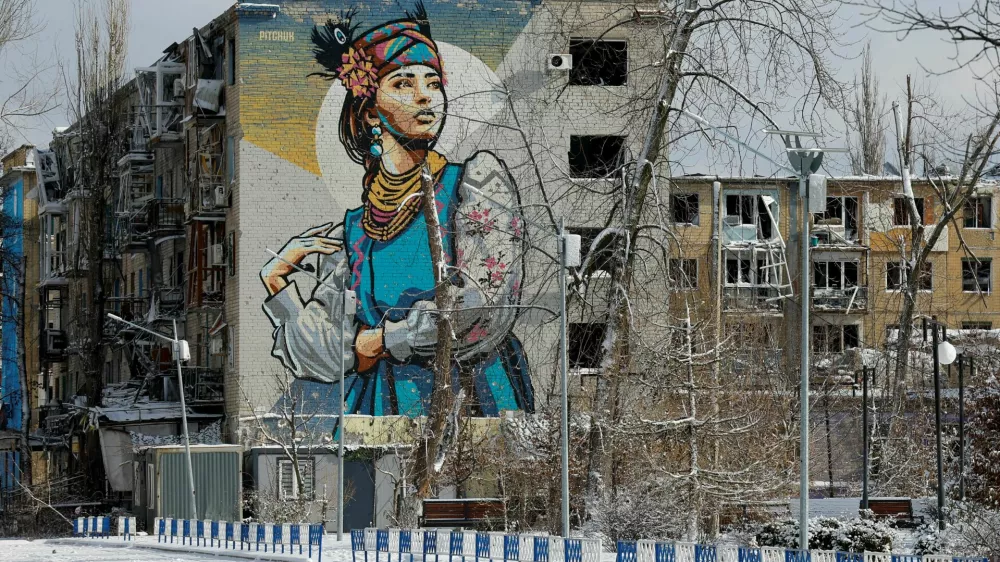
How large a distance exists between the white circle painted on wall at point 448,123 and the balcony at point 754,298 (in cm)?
1326

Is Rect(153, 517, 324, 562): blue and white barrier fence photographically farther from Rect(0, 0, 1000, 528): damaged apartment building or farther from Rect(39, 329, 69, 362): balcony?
Rect(39, 329, 69, 362): balcony

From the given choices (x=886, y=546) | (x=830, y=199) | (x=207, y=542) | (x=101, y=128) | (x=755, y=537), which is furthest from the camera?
(x=830, y=199)

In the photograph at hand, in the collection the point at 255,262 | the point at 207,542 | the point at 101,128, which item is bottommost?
the point at 207,542

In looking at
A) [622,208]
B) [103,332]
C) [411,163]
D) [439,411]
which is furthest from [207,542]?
[103,332]

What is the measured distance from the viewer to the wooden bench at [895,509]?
126 ft

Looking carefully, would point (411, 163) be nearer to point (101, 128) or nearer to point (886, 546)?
point (101, 128)

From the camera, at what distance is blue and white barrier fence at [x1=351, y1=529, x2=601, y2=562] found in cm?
2461

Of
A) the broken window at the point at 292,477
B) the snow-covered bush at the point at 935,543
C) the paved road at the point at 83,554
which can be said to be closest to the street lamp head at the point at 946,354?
the snow-covered bush at the point at 935,543

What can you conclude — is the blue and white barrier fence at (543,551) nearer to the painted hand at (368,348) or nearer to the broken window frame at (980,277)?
the painted hand at (368,348)

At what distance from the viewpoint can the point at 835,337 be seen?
6656 cm

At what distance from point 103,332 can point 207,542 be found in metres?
24.3

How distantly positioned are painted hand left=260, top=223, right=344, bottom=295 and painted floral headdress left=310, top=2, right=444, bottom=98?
4.62m

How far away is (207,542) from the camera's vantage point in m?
40.4

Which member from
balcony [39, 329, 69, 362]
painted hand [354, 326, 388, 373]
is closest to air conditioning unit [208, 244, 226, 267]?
painted hand [354, 326, 388, 373]
